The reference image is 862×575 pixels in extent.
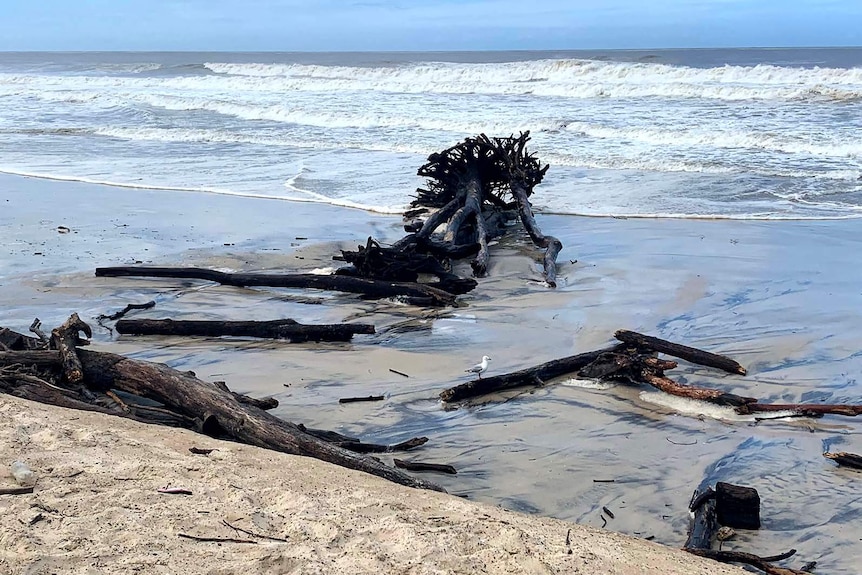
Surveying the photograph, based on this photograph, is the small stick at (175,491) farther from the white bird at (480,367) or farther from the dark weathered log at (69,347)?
the white bird at (480,367)

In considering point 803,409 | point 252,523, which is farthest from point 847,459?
point 252,523

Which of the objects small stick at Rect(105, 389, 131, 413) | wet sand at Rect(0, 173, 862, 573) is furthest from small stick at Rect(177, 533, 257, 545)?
small stick at Rect(105, 389, 131, 413)

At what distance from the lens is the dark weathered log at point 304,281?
6.67m

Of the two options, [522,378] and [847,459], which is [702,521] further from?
[522,378]

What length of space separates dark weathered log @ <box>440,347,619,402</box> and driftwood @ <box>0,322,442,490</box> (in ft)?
3.69

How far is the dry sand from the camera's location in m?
2.65

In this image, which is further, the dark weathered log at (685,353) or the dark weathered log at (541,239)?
the dark weathered log at (541,239)

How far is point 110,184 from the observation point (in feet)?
41.9

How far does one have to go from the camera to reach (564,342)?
5887mm

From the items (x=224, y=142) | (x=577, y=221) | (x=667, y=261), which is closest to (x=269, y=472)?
(x=667, y=261)

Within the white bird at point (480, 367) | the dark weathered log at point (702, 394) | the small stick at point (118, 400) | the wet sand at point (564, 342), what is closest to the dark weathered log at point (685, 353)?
the wet sand at point (564, 342)

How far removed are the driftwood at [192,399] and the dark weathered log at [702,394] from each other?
1845 mm

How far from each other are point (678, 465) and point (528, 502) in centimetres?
84

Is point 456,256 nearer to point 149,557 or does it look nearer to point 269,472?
point 269,472
